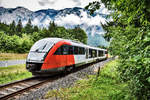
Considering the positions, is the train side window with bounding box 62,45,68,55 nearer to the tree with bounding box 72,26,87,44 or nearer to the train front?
the train front

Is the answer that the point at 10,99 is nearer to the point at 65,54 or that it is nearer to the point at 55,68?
the point at 55,68

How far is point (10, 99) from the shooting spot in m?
5.55

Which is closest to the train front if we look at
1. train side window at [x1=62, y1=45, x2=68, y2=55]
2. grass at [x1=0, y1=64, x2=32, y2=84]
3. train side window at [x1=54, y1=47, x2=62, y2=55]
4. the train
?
the train

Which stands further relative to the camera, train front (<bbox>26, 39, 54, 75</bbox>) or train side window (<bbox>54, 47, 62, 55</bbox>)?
train side window (<bbox>54, 47, 62, 55</bbox>)

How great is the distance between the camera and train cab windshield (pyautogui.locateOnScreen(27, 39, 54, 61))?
876cm

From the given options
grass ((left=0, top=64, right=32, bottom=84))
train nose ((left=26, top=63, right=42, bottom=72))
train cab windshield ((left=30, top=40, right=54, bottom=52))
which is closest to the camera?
train nose ((left=26, top=63, right=42, bottom=72))

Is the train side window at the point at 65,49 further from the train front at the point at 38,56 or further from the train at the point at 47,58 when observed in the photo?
the train front at the point at 38,56

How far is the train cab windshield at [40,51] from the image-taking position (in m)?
8.76

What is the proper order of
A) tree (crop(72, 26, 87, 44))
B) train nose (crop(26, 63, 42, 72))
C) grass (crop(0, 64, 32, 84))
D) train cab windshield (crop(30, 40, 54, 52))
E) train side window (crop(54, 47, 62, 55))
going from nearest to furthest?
1. train nose (crop(26, 63, 42, 72))
2. train cab windshield (crop(30, 40, 54, 52))
3. train side window (crop(54, 47, 62, 55))
4. grass (crop(0, 64, 32, 84))
5. tree (crop(72, 26, 87, 44))

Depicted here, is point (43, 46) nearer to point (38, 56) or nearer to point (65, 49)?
point (38, 56)

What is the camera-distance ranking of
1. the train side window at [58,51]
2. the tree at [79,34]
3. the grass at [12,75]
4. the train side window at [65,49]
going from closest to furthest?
the train side window at [58,51] → the grass at [12,75] → the train side window at [65,49] → the tree at [79,34]

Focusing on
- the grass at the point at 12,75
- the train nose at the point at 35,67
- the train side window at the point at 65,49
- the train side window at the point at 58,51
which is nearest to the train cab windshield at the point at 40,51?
the train nose at the point at 35,67

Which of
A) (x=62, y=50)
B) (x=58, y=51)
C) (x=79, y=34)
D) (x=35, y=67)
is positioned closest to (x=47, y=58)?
(x=35, y=67)

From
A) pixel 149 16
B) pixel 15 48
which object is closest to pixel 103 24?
pixel 149 16
